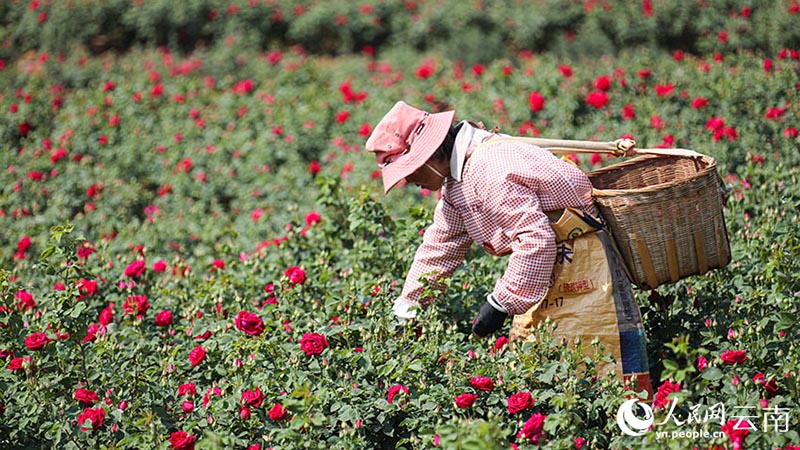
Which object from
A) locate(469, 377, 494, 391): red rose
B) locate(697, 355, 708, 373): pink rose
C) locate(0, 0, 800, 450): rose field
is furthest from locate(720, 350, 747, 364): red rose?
locate(469, 377, 494, 391): red rose

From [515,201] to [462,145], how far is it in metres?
0.30

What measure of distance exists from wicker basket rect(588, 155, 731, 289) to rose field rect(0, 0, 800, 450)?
9.7 inches

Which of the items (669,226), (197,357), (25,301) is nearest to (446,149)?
(669,226)

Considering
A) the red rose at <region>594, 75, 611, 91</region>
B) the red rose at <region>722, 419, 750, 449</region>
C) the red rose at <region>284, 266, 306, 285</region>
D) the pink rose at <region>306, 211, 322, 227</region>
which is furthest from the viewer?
the red rose at <region>594, 75, 611, 91</region>

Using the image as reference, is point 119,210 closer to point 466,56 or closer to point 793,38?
point 466,56

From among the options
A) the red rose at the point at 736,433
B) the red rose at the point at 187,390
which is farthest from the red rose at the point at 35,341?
the red rose at the point at 736,433

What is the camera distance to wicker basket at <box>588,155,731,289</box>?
9.09 feet

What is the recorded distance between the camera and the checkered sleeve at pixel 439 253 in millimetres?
3035

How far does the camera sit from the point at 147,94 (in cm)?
721

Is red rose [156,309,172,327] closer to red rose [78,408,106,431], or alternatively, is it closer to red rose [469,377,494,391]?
red rose [78,408,106,431]

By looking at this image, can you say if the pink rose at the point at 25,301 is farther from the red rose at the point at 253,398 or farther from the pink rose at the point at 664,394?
the pink rose at the point at 664,394

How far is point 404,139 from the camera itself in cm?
286

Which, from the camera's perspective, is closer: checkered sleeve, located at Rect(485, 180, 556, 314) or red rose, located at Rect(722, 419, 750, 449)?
red rose, located at Rect(722, 419, 750, 449)

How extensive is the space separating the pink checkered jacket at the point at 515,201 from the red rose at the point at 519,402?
1.10 ft
